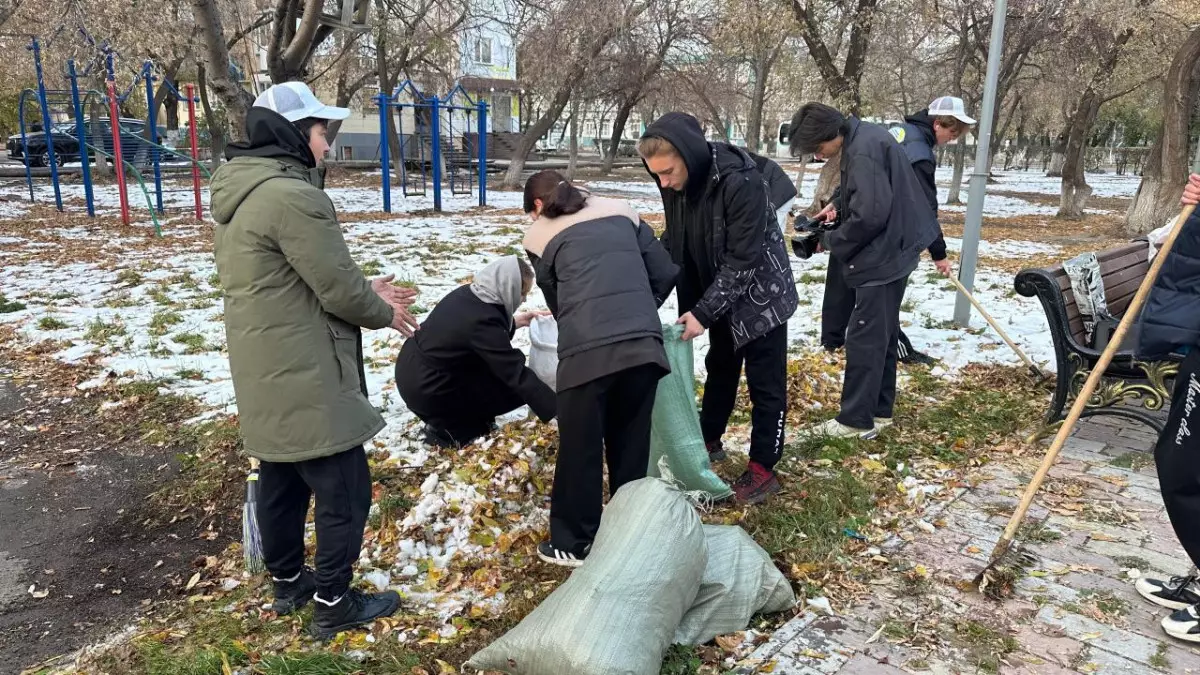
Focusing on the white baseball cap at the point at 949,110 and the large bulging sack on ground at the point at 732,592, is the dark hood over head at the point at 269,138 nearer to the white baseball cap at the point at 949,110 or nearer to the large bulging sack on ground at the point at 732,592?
the large bulging sack on ground at the point at 732,592

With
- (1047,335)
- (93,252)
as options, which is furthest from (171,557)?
(93,252)

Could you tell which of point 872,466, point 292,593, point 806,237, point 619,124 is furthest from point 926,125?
point 619,124

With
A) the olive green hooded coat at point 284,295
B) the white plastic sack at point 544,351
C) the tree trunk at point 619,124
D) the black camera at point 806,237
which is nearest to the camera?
the olive green hooded coat at point 284,295

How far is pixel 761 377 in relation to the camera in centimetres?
341

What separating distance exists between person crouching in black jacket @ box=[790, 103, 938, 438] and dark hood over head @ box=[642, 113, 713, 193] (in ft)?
3.18

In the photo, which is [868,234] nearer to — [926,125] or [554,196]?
[554,196]

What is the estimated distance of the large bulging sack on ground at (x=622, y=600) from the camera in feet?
6.89

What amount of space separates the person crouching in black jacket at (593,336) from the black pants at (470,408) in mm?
1082

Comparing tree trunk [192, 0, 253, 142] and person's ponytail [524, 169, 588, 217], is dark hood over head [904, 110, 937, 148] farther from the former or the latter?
tree trunk [192, 0, 253, 142]

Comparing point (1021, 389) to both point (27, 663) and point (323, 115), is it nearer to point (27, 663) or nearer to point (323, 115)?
point (323, 115)

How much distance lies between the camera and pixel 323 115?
2486 mm

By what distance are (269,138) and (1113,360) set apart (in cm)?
385

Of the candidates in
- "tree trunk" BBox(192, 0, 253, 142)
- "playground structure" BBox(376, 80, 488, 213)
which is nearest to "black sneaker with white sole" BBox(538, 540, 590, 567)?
"tree trunk" BBox(192, 0, 253, 142)

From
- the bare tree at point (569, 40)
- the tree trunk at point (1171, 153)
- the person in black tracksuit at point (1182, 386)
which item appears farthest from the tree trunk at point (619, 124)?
the person in black tracksuit at point (1182, 386)
